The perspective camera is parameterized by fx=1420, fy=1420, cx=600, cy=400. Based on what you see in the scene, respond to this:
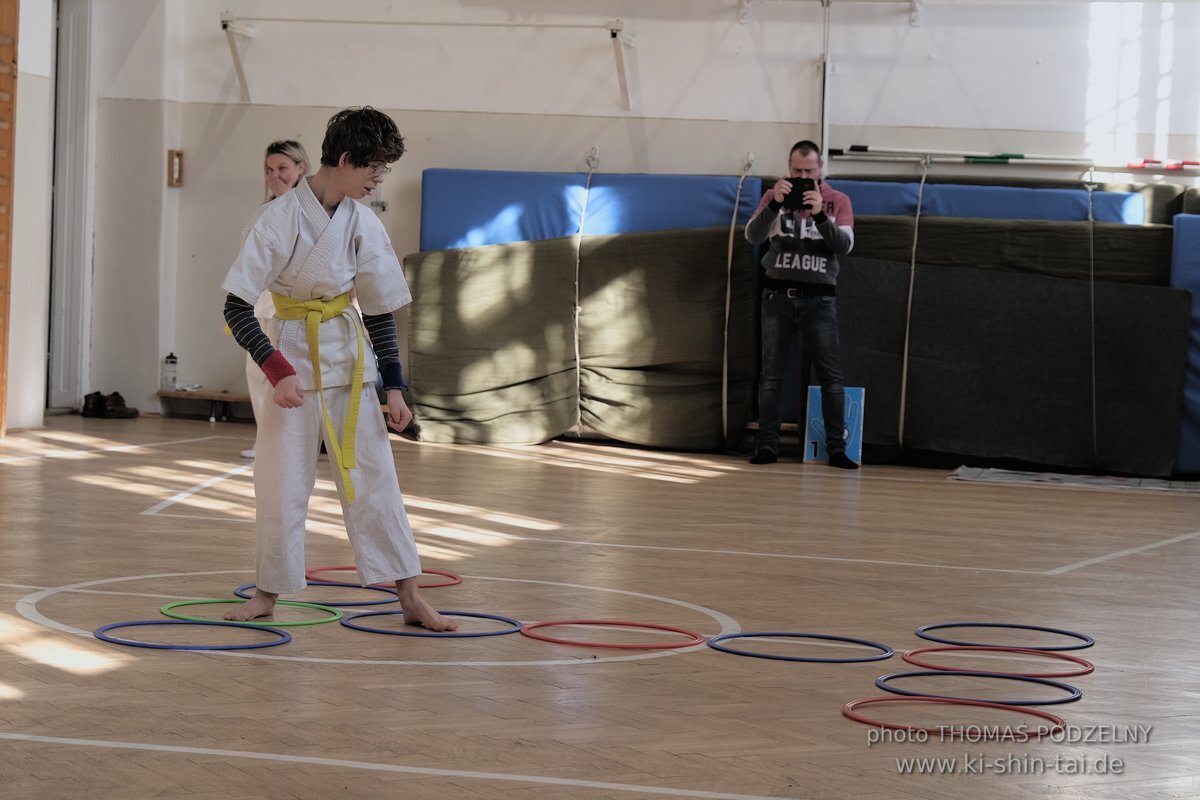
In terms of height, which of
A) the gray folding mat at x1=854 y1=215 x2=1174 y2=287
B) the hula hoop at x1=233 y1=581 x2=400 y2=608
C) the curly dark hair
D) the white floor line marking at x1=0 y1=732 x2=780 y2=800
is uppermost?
the gray folding mat at x1=854 y1=215 x2=1174 y2=287

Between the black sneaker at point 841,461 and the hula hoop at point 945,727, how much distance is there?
5.76m

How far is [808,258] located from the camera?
351 inches

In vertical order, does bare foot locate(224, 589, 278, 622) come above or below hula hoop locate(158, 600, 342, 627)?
above

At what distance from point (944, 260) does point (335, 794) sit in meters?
7.54

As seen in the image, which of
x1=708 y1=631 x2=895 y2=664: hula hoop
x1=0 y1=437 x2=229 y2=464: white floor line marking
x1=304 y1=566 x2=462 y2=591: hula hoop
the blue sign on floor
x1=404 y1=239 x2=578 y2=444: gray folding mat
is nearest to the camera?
x1=708 y1=631 x2=895 y2=664: hula hoop

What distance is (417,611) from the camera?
3.90 m

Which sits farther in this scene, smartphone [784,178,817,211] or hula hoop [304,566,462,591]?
smartphone [784,178,817,211]

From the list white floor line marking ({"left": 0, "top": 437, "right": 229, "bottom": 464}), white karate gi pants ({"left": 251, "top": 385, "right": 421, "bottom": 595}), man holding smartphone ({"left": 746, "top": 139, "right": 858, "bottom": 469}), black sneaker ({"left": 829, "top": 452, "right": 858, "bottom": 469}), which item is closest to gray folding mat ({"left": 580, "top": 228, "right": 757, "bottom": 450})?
man holding smartphone ({"left": 746, "top": 139, "right": 858, "bottom": 469})

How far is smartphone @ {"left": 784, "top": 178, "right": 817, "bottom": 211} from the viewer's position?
8.69m

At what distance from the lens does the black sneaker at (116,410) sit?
10.6m

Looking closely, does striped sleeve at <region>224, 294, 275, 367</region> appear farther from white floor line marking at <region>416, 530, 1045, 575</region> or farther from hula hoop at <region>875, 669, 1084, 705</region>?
white floor line marking at <region>416, 530, 1045, 575</region>

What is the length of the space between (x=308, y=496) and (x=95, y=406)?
744 cm

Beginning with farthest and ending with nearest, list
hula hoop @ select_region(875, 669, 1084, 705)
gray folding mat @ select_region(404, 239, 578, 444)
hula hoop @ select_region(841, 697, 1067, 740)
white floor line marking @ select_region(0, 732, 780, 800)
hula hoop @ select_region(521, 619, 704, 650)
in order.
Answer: gray folding mat @ select_region(404, 239, 578, 444) → hula hoop @ select_region(521, 619, 704, 650) → hula hoop @ select_region(875, 669, 1084, 705) → hula hoop @ select_region(841, 697, 1067, 740) → white floor line marking @ select_region(0, 732, 780, 800)

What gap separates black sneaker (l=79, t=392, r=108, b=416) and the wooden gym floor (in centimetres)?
342
